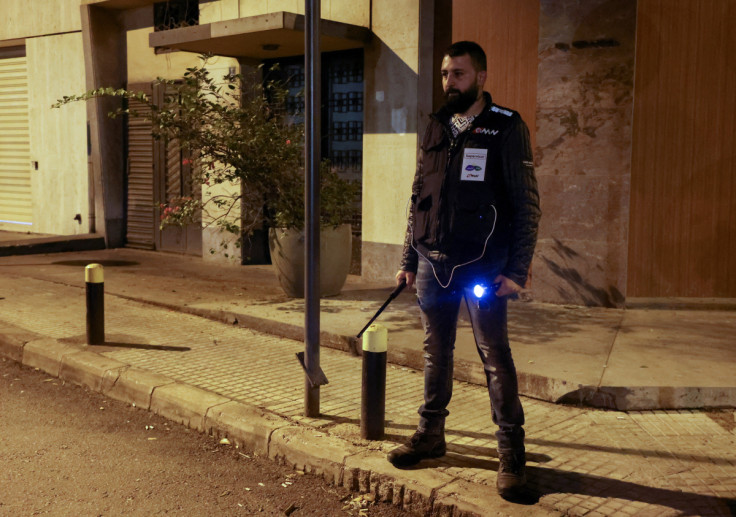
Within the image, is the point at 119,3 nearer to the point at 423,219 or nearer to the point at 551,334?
the point at 551,334

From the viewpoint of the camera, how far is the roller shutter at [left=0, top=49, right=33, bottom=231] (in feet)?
53.2

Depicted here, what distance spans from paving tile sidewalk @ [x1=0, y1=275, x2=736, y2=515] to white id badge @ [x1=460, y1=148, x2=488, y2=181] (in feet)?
4.85

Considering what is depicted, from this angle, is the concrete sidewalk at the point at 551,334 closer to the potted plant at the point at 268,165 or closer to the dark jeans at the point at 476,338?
the potted plant at the point at 268,165

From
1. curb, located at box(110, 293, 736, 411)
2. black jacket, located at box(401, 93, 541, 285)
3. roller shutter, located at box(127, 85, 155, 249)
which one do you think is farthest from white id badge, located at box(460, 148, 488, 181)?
roller shutter, located at box(127, 85, 155, 249)

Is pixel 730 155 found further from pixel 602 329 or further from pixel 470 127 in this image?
pixel 470 127

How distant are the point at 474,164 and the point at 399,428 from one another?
1.77 metres

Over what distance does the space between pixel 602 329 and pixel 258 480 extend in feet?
13.2

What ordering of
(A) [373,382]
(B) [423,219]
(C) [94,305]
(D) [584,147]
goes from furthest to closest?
(D) [584,147], (C) [94,305], (A) [373,382], (B) [423,219]

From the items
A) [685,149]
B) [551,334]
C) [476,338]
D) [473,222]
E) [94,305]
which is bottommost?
[551,334]

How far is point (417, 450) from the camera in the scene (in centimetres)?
422

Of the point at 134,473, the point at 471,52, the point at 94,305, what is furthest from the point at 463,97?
the point at 94,305

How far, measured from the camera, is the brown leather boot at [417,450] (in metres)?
4.18

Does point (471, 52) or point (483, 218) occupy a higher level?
point (471, 52)

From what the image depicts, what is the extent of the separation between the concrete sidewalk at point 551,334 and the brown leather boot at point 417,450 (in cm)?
153
